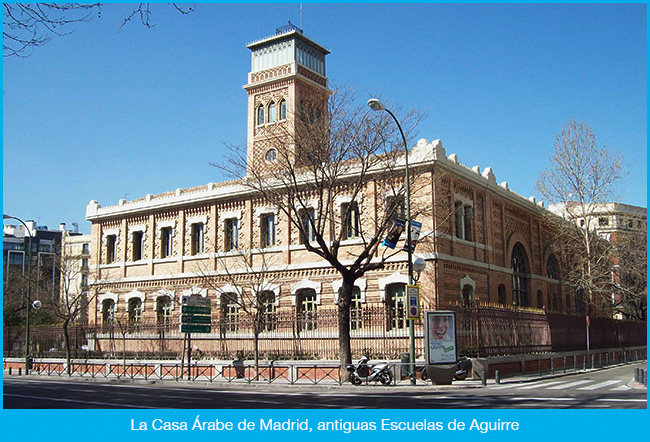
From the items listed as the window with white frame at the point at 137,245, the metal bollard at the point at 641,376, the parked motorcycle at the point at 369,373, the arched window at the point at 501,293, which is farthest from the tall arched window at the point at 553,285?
the window with white frame at the point at 137,245

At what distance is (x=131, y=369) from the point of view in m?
29.3

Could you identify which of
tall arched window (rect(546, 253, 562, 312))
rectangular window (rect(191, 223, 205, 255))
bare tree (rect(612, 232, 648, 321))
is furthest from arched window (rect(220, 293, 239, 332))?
bare tree (rect(612, 232, 648, 321))

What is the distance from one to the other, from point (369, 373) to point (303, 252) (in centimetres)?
1159

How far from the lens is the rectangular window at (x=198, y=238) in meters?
38.1

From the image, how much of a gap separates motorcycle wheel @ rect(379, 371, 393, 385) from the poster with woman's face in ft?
4.65

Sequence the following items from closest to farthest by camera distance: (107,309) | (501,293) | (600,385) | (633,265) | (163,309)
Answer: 1. (600,385)
2. (501,293)
3. (163,309)
4. (107,309)
5. (633,265)

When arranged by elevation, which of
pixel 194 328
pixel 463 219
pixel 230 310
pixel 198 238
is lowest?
pixel 194 328

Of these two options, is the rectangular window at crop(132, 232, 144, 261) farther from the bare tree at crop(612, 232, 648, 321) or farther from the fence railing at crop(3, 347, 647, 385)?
the bare tree at crop(612, 232, 648, 321)

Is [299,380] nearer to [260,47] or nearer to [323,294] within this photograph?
[323,294]

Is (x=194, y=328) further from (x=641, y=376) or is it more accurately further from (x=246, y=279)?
(x=641, y=376)

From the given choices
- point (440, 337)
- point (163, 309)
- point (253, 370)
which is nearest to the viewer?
point (440, 337)

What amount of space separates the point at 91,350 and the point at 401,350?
64.0 feet

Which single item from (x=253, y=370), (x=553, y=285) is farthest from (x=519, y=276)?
(x=253, y=370)

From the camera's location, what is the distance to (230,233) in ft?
121
